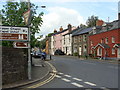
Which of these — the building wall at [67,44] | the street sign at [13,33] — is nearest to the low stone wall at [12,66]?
the street sign at [13,33]

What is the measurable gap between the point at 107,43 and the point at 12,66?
30.9 metres

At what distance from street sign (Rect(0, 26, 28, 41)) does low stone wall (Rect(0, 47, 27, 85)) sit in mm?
771

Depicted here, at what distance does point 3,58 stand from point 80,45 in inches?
1673

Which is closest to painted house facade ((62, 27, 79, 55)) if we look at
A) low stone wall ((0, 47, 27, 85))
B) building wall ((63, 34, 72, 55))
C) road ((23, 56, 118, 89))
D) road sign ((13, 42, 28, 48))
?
building wall ((63, 34, 72, 55))

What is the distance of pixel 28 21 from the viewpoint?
444 inches

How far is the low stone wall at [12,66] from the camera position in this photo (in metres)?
9.72

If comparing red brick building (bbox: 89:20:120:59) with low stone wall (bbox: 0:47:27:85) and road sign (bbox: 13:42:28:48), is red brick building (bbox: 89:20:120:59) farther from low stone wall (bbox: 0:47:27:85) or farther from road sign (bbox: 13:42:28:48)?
low stone wall (bbox: 0:47:27:85)

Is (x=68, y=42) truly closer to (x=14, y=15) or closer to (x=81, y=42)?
(x=81, y=42)

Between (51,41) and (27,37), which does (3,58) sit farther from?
(51,41)

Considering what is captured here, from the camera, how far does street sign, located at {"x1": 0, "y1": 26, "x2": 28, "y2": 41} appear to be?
10.6 m

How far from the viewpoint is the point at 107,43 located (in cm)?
3812

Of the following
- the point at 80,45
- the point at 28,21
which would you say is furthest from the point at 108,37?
the point at 28,21

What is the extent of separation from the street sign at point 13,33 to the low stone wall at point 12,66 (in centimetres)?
77

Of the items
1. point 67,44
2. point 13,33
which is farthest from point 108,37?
point 13,33
